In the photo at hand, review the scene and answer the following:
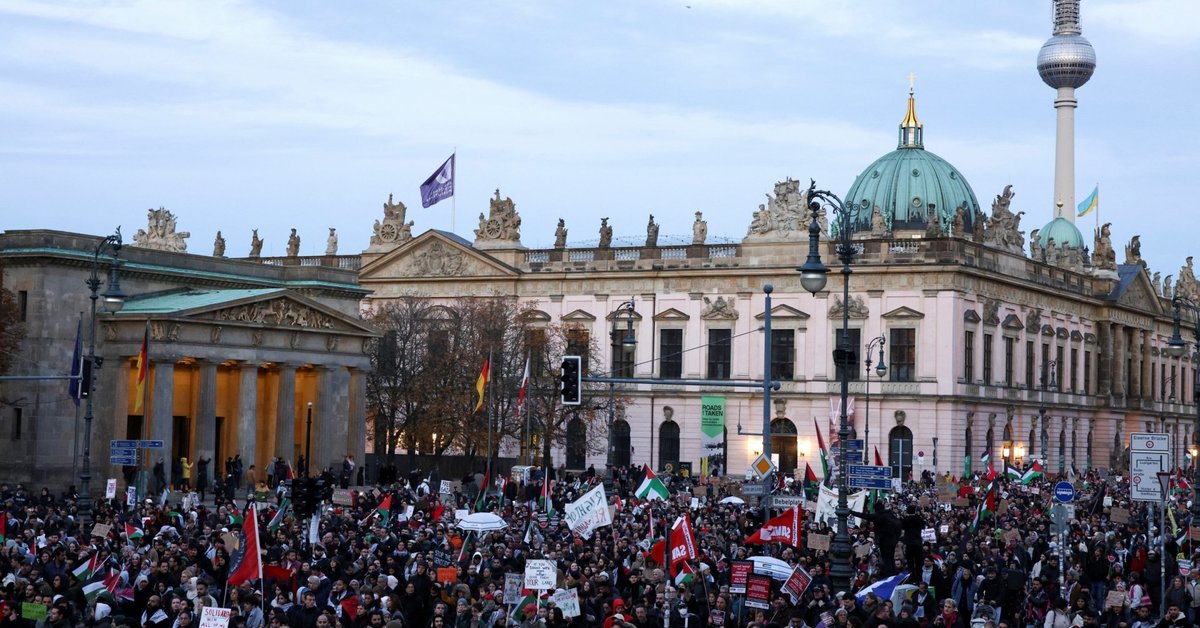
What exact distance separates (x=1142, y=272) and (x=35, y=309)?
2760 inches

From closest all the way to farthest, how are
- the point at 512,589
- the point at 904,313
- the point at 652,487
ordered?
the point at 512,589
the point at 652,487
the point at 904,313

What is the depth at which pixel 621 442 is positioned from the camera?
297ft

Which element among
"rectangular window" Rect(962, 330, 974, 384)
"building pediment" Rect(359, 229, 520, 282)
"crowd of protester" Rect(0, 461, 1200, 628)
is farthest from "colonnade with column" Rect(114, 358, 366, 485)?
"rectangular window" Rect(962, 330, 974, 384)

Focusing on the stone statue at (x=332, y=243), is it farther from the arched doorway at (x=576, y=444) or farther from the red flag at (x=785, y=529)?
the red flag at (x=785, y=529)

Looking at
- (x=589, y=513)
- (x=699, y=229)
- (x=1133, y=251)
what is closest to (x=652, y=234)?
(x=699, y=229)

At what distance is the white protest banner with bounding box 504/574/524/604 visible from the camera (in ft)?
85.4

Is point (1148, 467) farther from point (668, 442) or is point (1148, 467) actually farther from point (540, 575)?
point (668, 442)

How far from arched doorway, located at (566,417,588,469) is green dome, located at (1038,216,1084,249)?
41.8 metres

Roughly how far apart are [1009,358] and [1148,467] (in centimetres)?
6282

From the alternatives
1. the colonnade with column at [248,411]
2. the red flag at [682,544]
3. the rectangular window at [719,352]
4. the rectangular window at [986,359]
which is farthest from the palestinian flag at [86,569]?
the rectangular window at [986,359]

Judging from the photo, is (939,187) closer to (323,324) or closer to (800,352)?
(800,352)

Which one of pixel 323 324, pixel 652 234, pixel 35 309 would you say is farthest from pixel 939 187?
pixel 35 309

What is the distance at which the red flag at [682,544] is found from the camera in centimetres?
2823

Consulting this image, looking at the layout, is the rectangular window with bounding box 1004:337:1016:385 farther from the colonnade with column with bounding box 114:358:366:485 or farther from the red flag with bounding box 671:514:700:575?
the red flag with bounding box 671:514:700:575
